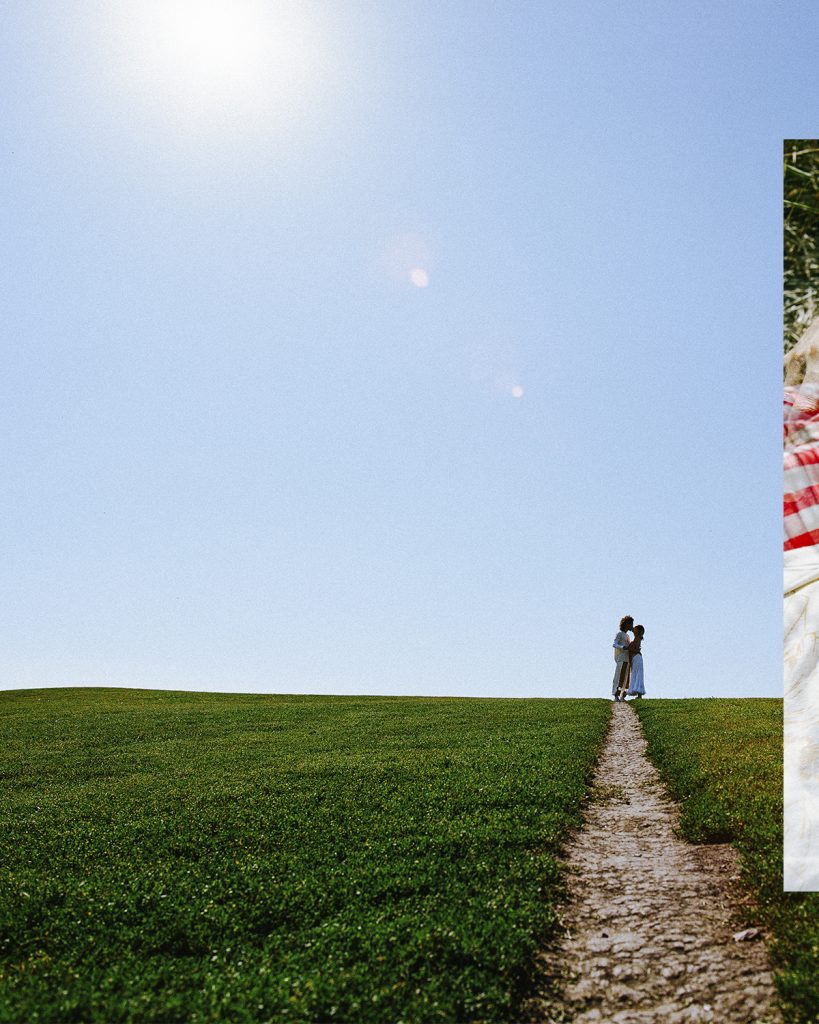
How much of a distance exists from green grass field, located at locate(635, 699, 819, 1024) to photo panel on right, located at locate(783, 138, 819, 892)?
1617 millimetres

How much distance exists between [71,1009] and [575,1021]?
459 centimetres

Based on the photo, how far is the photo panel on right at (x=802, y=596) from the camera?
6.04 m

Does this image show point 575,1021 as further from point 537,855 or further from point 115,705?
point 115,705

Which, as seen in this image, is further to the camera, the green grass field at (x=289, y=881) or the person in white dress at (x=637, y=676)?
the person in white dress at (x=637, y=676)

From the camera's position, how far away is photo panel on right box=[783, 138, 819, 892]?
6035mm

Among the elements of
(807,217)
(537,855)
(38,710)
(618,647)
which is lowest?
(38,710)

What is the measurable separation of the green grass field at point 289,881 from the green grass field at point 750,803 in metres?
2.05

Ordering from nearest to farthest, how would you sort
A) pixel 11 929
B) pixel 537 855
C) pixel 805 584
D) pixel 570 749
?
pixel 805 584, pixel 11 929, pixel 537 855, pixel 570 749

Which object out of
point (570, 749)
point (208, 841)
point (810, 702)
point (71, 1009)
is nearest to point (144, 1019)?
point (71, 1009)

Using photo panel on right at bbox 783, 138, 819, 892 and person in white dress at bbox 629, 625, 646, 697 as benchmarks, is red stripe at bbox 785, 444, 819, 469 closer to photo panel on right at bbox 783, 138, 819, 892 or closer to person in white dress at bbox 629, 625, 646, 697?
photo panel on right at bbox 783, 138, 819, 892

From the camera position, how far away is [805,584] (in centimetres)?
608

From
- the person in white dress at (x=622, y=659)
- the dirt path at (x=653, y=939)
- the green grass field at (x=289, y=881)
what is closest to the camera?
the dirt path at (x=653, y=939)

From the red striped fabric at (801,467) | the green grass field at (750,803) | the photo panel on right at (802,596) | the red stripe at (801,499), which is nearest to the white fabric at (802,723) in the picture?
the photo panel on right at (802,596)

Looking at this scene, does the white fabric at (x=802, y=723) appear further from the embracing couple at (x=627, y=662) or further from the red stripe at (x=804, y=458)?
the embracing couple at (x=627, y=662)
